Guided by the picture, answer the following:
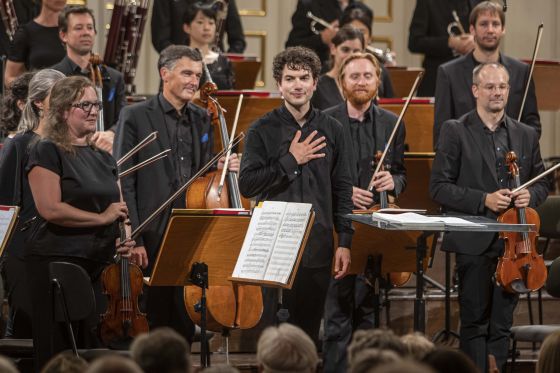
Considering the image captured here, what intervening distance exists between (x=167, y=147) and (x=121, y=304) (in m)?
0.94

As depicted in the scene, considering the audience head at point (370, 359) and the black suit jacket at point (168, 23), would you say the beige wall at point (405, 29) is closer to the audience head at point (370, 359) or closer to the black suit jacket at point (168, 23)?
the black suit jacket at point (168, 23)

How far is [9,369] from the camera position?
101 inches

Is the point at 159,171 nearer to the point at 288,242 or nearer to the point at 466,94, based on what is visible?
the point at 288,242

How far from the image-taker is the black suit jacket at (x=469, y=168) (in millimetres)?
5195

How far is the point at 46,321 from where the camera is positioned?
4.25 meters

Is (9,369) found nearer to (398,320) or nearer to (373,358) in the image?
(373,358)

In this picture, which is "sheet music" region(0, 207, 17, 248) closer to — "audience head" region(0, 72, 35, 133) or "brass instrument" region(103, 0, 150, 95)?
"audience head" region(0, 72, 35, 133)

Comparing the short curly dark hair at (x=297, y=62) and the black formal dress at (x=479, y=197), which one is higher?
the short curly dark hair at (x=297, y=62)

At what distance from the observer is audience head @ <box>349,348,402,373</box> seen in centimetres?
268

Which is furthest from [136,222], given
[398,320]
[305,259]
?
[398,320]

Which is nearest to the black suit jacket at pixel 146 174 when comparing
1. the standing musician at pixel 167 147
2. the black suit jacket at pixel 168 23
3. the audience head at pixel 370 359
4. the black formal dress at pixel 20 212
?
the standing musician at pixel 167 147

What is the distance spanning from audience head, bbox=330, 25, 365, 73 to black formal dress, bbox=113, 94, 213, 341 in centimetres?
130

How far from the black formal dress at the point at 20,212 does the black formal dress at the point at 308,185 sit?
0.84 meters

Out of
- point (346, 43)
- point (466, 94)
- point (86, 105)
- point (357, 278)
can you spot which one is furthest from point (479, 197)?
point (86, 105)
